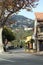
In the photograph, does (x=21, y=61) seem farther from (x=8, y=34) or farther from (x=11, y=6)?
(x=8, y=34)

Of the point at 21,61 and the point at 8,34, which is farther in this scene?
the point at 8,34

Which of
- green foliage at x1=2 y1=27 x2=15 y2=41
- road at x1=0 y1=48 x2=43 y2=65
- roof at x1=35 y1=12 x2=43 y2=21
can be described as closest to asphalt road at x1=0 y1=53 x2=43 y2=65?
road at x1=0 y1=48 x2=43 y2=65

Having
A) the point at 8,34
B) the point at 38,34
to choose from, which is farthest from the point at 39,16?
the point at 8,34

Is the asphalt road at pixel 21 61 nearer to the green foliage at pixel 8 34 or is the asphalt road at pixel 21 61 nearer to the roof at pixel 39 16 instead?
the roof at pixel 39 16

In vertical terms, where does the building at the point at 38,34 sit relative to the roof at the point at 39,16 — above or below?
below

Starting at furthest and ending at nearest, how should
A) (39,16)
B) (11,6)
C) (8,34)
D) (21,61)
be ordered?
(8,34)
(39,16)
(11,6)
(21,61)

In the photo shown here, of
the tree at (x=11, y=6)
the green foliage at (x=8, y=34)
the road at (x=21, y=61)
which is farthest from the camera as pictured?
the green foliage at (x=8, y=34)

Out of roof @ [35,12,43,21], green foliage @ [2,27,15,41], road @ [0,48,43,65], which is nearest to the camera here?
road @ [0,48,43,65]

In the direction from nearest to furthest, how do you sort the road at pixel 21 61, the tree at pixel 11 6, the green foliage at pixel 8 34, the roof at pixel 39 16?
the road at pixel 21 61
the tree at pixel 11 6
the roof at pixel 39 16
the green foliage at pixel 8 34

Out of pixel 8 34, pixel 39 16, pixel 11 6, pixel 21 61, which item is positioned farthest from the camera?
pixel 8 34

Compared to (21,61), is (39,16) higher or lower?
higher

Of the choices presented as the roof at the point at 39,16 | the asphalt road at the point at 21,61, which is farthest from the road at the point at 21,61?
the roof at the point at 39,16

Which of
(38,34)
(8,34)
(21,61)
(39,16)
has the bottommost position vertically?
(21,61)

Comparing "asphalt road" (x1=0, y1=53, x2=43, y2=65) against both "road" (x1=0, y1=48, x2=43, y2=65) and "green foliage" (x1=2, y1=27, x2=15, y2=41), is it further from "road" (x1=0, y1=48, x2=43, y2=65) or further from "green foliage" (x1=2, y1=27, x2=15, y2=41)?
"green foliage" (x1=2, y1=27, x2=15, y2=41)
